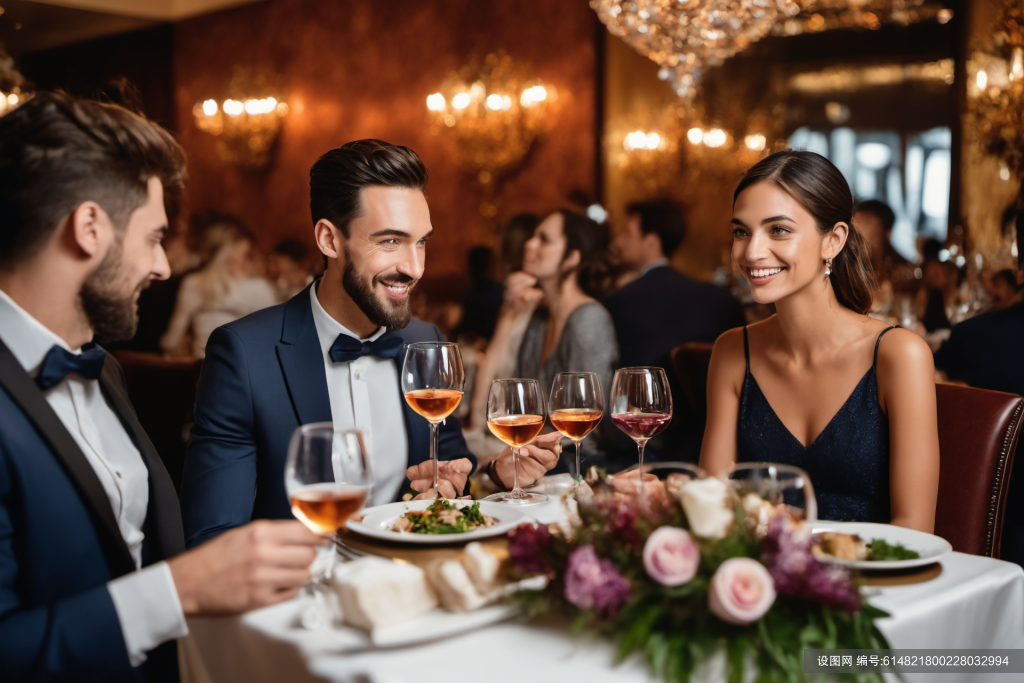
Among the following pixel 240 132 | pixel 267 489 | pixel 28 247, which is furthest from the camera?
pixel 240 132

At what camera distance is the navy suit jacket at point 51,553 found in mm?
1051

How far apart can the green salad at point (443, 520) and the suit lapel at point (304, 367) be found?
1.78ft

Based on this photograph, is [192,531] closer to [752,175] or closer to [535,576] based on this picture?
[535,576]

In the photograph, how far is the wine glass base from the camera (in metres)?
1.67

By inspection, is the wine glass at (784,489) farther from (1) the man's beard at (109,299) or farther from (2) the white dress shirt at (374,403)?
(2) the white dress shirt at (374,403)

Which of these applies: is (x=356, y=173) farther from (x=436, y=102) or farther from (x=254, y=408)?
(x=436, y=102)

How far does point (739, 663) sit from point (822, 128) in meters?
7.41

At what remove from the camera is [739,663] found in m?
0.93

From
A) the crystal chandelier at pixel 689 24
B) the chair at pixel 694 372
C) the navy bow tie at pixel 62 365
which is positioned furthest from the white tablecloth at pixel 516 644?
the crystal chandelier at pixel 689 24

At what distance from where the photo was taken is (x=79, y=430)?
1.39 meters

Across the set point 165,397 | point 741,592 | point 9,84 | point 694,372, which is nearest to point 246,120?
point 9,84

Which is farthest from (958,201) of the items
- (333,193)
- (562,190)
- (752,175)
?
(333,193)

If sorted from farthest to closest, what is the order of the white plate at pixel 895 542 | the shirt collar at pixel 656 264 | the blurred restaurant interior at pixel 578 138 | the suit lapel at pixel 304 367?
the shirt collar at pixel 656 264 < the blurred restaurant interior at pixel 578 138 < the suit lapel at pixel 304 367 < the white plate at pixel 895 542

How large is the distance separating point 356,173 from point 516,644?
129 centimetres
